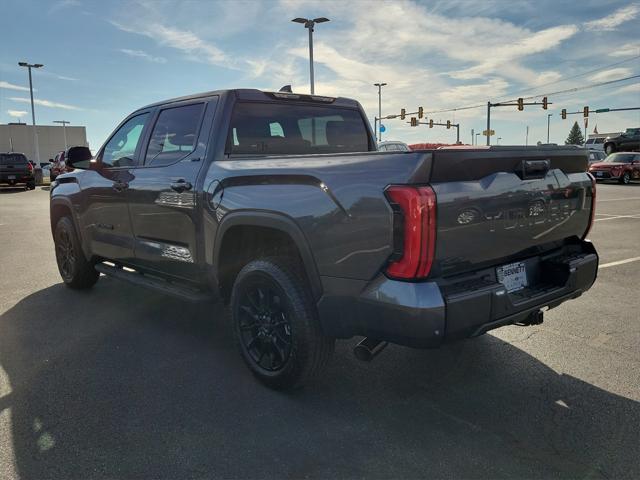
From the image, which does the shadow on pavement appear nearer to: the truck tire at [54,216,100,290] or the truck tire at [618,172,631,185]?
the truck tire at [54,216,100,290]

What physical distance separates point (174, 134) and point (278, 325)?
1.93 m

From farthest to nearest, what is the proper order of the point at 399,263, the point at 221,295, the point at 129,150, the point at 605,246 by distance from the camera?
the point at 605,246, the point at 129,150, the point at 221,295, the point at 399,263

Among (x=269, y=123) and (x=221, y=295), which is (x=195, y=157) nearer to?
(x=269, y=123)

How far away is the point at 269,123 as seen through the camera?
4.17 metres

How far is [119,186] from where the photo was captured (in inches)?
181

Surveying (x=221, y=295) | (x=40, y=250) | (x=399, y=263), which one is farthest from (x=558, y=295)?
(x=40, y=250)

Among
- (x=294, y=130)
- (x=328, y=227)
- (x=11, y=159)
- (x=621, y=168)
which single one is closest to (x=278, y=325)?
(x=328, y=227)

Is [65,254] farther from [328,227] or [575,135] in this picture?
[575,135]

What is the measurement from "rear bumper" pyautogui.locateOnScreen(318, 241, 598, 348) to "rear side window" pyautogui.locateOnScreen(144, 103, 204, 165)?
1886mm

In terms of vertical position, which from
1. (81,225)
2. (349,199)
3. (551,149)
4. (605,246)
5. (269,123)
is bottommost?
(605,246)

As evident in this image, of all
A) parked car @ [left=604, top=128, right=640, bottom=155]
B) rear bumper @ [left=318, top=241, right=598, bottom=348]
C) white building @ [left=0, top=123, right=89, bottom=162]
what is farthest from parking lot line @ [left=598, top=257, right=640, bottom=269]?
white building @ [left=0, top=123, right=89, bottom=162]

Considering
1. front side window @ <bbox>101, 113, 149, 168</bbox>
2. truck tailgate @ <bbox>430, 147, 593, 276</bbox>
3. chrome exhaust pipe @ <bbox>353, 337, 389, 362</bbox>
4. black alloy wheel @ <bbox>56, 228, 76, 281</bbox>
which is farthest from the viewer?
black alloy wheel @ <bbox>56, 228, 76, 281</bbox>

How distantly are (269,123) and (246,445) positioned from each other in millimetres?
2463

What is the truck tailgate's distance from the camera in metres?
2.55
